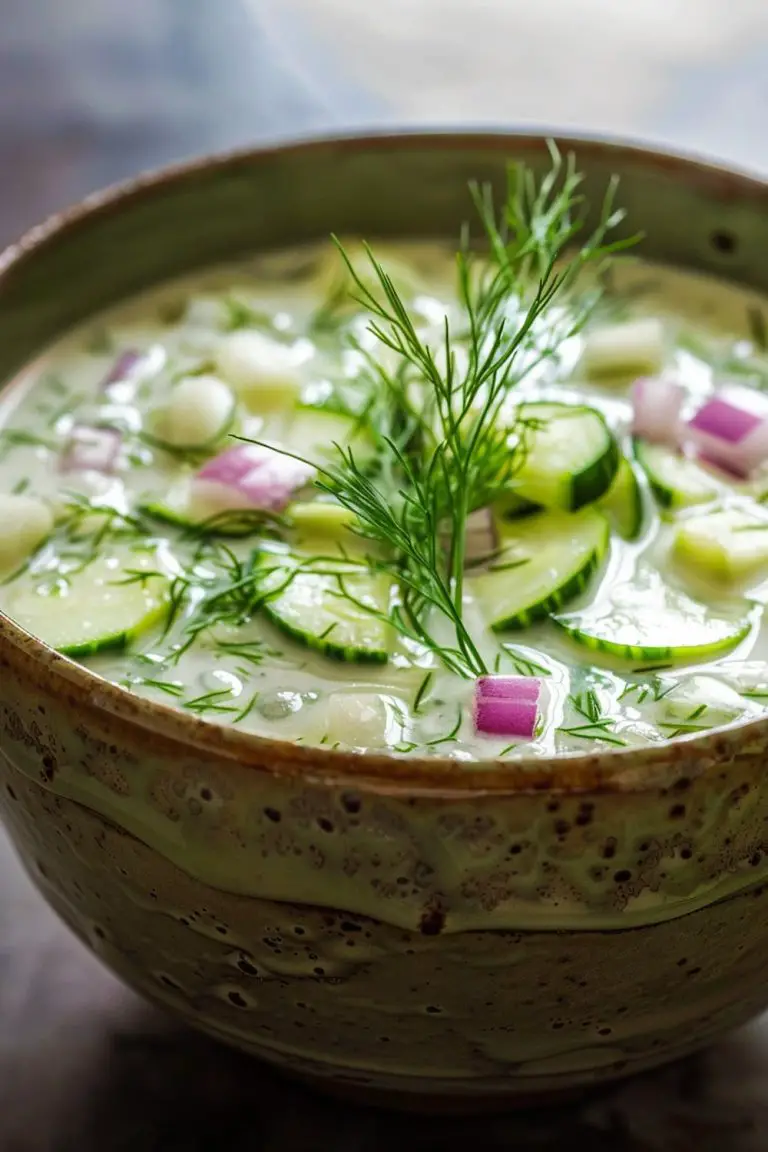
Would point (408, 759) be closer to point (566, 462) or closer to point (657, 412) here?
point (566, 462)

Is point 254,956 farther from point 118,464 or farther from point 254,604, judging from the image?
point 118,464

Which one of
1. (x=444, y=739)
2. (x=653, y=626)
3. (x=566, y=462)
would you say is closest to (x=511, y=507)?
(x=566, y=462)

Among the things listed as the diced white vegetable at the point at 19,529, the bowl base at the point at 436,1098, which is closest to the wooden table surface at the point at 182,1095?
the bowl base at the point at 436,1098

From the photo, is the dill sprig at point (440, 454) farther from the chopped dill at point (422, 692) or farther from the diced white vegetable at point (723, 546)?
the diced white vegetable at point (723, 546)

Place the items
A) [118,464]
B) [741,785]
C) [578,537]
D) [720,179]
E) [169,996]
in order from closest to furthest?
[741,785] < [169,996] < [578,537] < [118,464] < [720,179]

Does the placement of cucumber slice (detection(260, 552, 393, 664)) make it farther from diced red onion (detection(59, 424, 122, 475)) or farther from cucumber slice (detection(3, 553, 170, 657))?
diced red onion (detection(59, 424, 122, 475))

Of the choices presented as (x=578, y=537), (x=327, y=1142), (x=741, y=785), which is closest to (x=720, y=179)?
(x=578, y=537)
